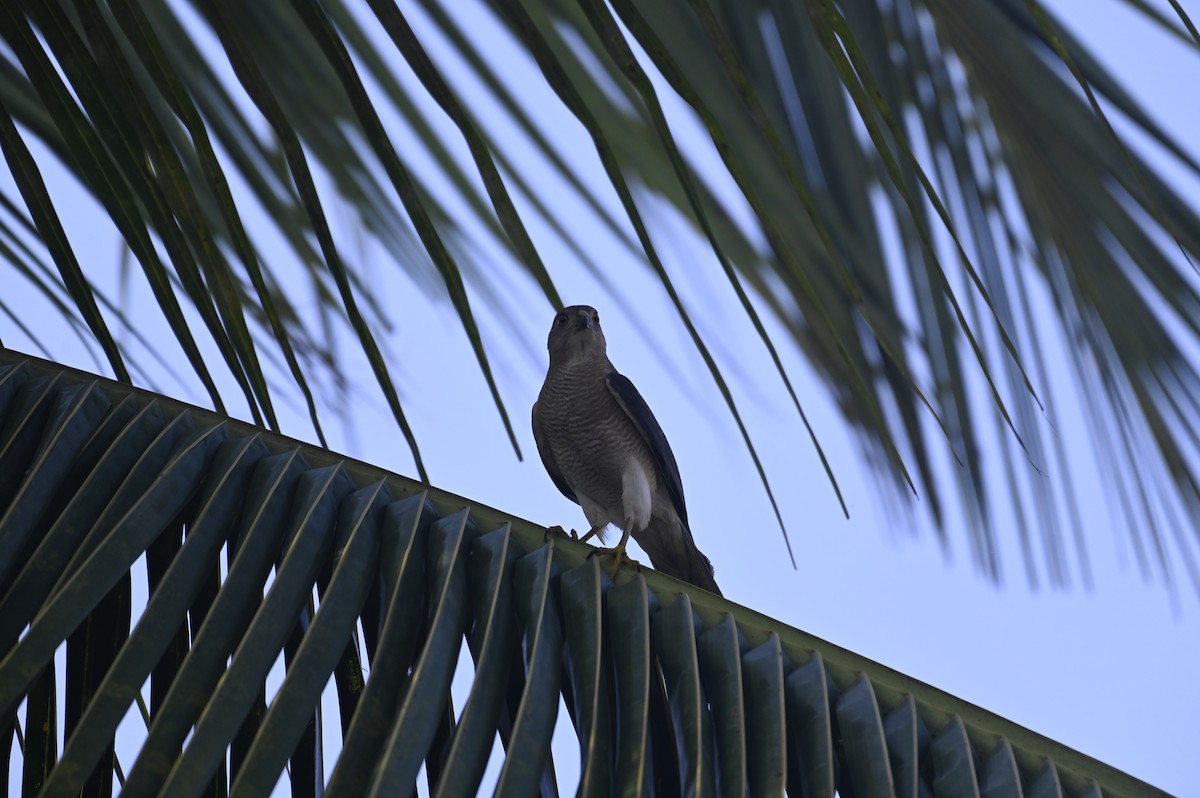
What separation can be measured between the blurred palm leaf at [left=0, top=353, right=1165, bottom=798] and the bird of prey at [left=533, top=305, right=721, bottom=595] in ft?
8.22

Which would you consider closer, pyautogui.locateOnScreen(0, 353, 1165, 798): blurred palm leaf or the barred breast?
pyautogui.locateOnScreen(0, 353, 1165, 798): blurred palm leaf

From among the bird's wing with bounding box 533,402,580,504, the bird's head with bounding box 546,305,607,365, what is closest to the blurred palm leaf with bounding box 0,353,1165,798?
the bird's wing with bounding box 533,402,580,504

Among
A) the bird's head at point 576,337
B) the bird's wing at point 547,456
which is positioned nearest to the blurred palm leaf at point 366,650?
the bird's wing at point 547,456

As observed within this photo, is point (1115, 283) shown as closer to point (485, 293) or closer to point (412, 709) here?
point (485, 293)

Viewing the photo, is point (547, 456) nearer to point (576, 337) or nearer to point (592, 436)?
point (592, 436)

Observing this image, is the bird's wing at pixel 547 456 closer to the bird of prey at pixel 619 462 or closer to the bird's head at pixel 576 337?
the bird of prey at pixel 619 462

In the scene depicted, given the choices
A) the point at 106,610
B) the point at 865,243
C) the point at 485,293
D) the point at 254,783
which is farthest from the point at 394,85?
the point at 254,783

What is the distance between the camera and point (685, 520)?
4.84m

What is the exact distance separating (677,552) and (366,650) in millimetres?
2941

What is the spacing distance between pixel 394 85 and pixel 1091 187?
143 centimetres

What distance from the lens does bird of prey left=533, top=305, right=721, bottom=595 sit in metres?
4.75

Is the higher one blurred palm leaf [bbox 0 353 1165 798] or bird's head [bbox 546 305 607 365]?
bird's head [bbox 546 305 607 365]

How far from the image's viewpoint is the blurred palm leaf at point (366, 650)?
1627 millimetres

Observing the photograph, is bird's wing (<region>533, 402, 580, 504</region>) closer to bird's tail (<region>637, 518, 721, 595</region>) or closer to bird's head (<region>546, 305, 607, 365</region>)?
bird's head (<region>546, 305, 607, 365</region>)
